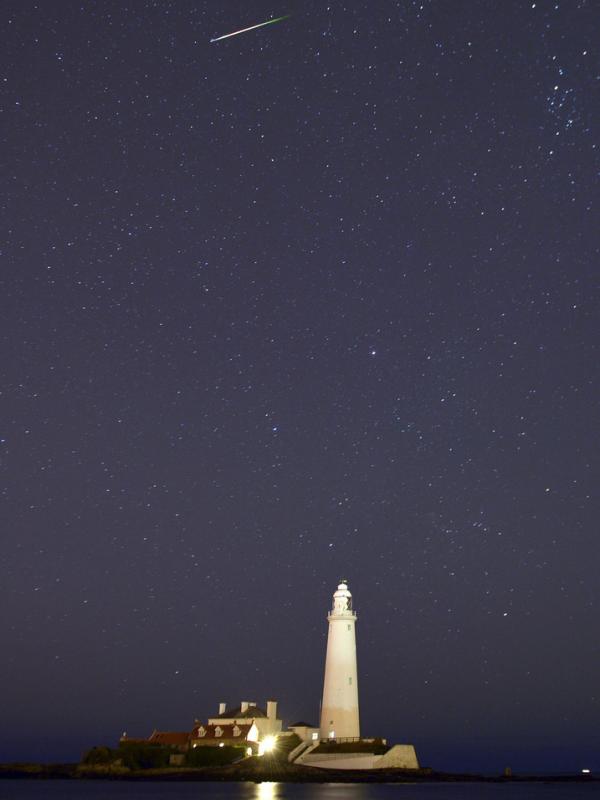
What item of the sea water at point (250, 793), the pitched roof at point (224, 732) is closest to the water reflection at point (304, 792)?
the sea water at point (250, 793)

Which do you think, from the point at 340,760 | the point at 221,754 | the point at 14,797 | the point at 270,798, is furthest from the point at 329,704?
the point at 14,797

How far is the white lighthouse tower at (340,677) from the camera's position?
182 ft

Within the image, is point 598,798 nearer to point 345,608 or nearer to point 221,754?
point 345,608

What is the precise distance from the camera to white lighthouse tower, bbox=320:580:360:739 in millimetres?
55406

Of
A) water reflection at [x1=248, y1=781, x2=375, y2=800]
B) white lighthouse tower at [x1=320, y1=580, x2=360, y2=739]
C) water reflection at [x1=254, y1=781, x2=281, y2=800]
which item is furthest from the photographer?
white lighthouse tower at [x1=320, y1=580, x2=360, y2=739]

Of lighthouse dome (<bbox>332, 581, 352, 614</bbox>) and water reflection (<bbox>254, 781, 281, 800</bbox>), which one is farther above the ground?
lighthouse dome (<bbox>332, 581, 352, 614</bbox>)

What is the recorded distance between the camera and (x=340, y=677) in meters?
56.4

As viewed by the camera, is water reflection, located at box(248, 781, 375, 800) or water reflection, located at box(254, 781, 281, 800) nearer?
water reflection, located at box(248, 781, 375, 800)

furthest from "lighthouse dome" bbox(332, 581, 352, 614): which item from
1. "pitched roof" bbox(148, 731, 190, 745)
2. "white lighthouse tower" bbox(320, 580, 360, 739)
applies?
"pitched roof" bbox(148, 731, 190, 745)

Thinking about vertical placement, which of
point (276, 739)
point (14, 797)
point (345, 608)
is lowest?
point (14, 797)

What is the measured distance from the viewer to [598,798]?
5619cm

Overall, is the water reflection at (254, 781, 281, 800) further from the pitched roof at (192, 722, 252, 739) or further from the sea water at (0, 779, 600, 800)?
the pitched roof at (192, 722, 252, 739)

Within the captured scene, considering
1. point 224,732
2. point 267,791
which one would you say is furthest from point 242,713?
point 267,791

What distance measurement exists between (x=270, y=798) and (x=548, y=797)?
71.9 feet
